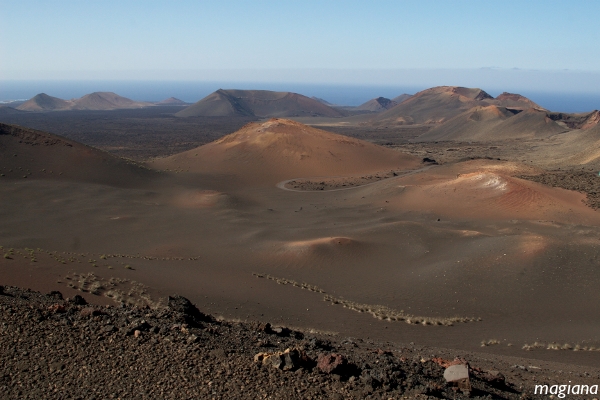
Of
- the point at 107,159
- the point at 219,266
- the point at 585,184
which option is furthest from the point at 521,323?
the point at 107,159

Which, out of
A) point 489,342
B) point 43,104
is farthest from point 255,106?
point 489,342

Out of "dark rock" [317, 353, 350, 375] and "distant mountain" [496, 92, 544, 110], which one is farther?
"distant mountain" [496, 92, 544, 110]

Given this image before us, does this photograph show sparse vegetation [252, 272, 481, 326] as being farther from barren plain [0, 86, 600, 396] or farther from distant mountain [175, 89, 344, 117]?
distant mountain [175, 89, 344, 117]

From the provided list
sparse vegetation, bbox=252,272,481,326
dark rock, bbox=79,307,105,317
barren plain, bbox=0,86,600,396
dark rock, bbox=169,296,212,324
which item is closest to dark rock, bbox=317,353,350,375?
dark rock, bbox=169,296,212,324

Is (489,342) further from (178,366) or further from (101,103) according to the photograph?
(101,103)

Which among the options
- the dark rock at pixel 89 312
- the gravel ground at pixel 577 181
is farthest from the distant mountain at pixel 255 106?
the dark rock at pixel 89 312
